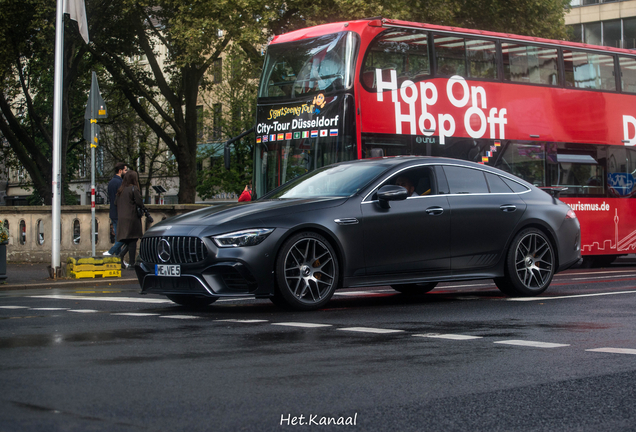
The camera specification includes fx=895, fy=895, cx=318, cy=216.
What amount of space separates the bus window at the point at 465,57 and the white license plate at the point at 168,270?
876cm

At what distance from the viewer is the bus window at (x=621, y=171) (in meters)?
18.7

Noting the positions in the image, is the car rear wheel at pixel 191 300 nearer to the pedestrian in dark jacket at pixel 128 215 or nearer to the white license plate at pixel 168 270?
the white license plate at pixel 168 270

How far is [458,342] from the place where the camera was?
21.5 ft

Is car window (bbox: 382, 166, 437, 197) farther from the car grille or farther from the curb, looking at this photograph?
the curb

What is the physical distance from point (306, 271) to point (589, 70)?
39.1 feet

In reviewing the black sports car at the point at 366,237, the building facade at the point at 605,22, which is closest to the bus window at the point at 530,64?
the black sports car at the point at 366,237

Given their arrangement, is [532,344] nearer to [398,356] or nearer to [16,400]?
[398,356]

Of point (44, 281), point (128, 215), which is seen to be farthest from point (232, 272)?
point (128, 215)

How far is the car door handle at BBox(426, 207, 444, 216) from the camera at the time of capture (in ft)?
31.6

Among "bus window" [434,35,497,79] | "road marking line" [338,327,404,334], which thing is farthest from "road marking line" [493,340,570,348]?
"bus window" [434,35,497,79]

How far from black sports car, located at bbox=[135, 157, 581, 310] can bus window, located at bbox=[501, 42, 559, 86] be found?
6815mm

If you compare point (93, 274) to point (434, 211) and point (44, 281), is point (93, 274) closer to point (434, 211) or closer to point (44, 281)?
point (44, 281)

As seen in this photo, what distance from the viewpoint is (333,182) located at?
31.7 ft

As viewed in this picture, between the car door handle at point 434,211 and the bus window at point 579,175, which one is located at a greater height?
the bus window at point 579,175
